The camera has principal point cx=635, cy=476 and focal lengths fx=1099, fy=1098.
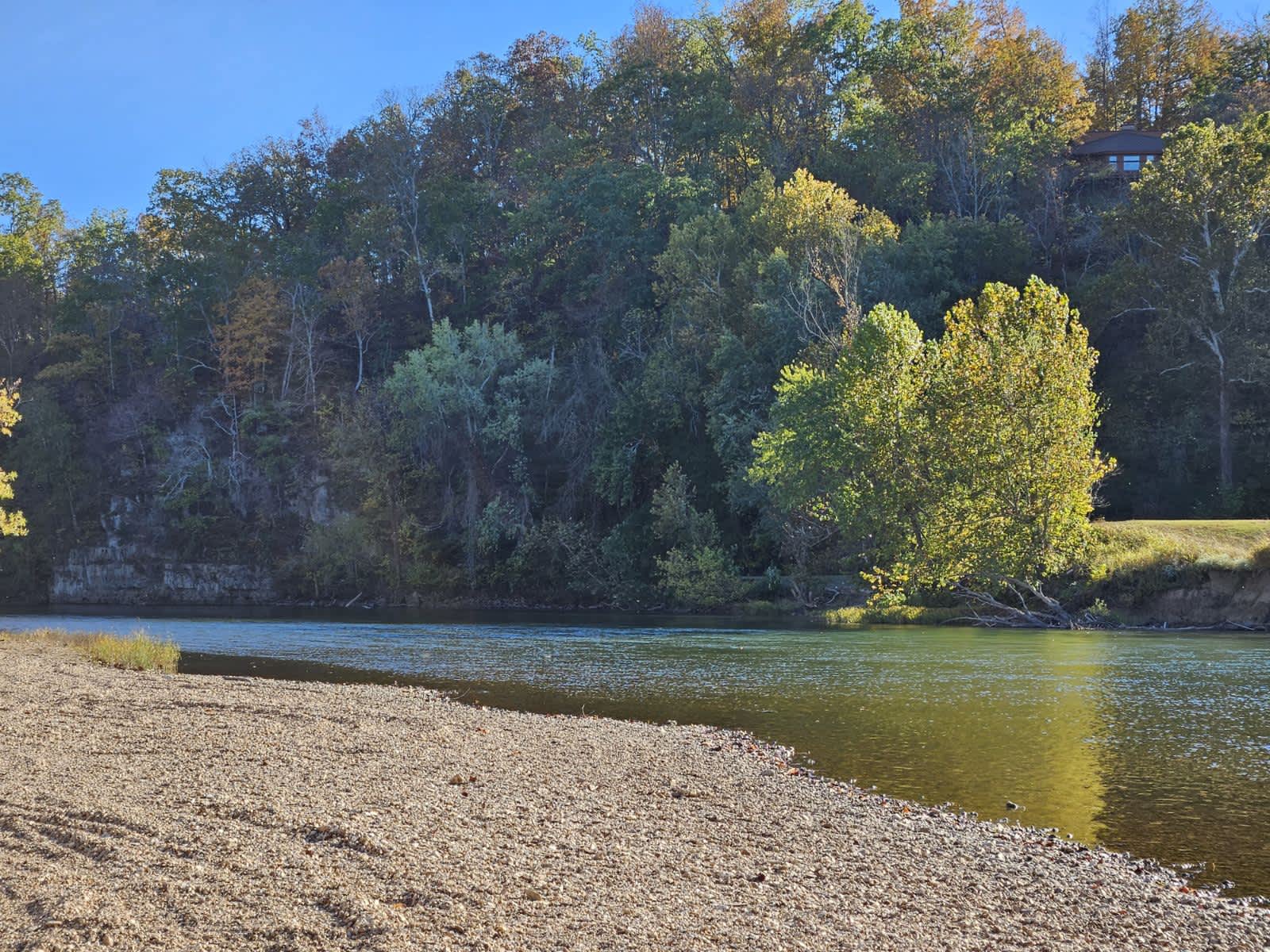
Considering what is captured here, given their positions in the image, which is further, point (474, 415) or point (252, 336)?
point (252, 336)

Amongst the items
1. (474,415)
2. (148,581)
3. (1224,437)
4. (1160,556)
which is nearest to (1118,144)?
(1224,437)

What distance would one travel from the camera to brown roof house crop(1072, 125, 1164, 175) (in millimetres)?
69812

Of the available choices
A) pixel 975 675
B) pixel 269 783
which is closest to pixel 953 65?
pixel 975 675

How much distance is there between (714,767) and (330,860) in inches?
239

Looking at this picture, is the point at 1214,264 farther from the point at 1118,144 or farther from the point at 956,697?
the point at 956,697

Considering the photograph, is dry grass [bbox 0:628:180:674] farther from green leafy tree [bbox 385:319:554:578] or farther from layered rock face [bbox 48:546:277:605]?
layered rock face [bbox 48:546:277:605]

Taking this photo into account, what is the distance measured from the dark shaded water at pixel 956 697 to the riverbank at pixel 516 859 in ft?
4.92

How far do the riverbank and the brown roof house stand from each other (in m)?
66.0

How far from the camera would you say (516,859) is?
9.68 metres

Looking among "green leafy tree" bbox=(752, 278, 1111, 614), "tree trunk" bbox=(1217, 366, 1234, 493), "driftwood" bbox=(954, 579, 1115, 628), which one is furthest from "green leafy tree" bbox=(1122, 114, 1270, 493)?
"driftwood" bbox=(954, 579, 1115, 628)

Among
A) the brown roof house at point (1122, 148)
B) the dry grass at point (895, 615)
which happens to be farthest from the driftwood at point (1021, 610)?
the brown roof house at point (1122, 148)

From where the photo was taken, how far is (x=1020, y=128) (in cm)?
6556

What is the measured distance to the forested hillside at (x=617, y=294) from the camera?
5078 centimetres

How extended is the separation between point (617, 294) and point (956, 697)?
47538 mm
